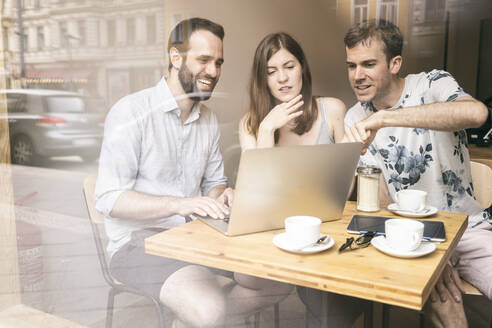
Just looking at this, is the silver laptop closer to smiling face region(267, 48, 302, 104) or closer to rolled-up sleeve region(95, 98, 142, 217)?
rolled-up sleeve region(95, 98, 142, 217)

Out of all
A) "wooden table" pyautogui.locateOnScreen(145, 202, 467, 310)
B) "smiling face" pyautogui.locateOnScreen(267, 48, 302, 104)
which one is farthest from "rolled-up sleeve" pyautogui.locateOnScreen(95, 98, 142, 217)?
"smiling face" pyautogui.locateOnScreen(267, 48, 302, 104)

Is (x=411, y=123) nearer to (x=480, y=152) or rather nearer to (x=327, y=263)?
(x=480, y=152)

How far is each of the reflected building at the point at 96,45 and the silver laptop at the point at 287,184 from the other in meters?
0.64

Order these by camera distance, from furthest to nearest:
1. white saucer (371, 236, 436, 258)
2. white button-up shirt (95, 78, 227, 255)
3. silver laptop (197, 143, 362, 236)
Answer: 1. white button-up shirt (95, 78, 227, 255)
2. silver laptop (197, 143, 362, 236)
3. white saucer (371, 236, 436, 258)

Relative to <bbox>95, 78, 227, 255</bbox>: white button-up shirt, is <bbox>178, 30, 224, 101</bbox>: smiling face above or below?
above

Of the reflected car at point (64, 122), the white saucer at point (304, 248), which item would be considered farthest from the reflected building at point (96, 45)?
the white saucer at point (304, 248)

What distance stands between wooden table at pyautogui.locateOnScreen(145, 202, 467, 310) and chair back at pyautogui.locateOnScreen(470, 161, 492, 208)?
598 millimetres

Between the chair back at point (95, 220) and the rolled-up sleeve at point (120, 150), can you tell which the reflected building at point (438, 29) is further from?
the chair back at point (95, 220)

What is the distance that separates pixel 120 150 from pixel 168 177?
206 millimetres

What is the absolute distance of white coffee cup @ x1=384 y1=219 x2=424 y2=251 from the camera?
1.01 m

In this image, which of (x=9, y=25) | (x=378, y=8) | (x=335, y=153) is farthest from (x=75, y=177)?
(x=378, y=8)

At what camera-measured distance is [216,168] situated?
179cm

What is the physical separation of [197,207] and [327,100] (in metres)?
0.81

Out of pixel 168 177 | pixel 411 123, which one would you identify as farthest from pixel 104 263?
pixel 411 123
